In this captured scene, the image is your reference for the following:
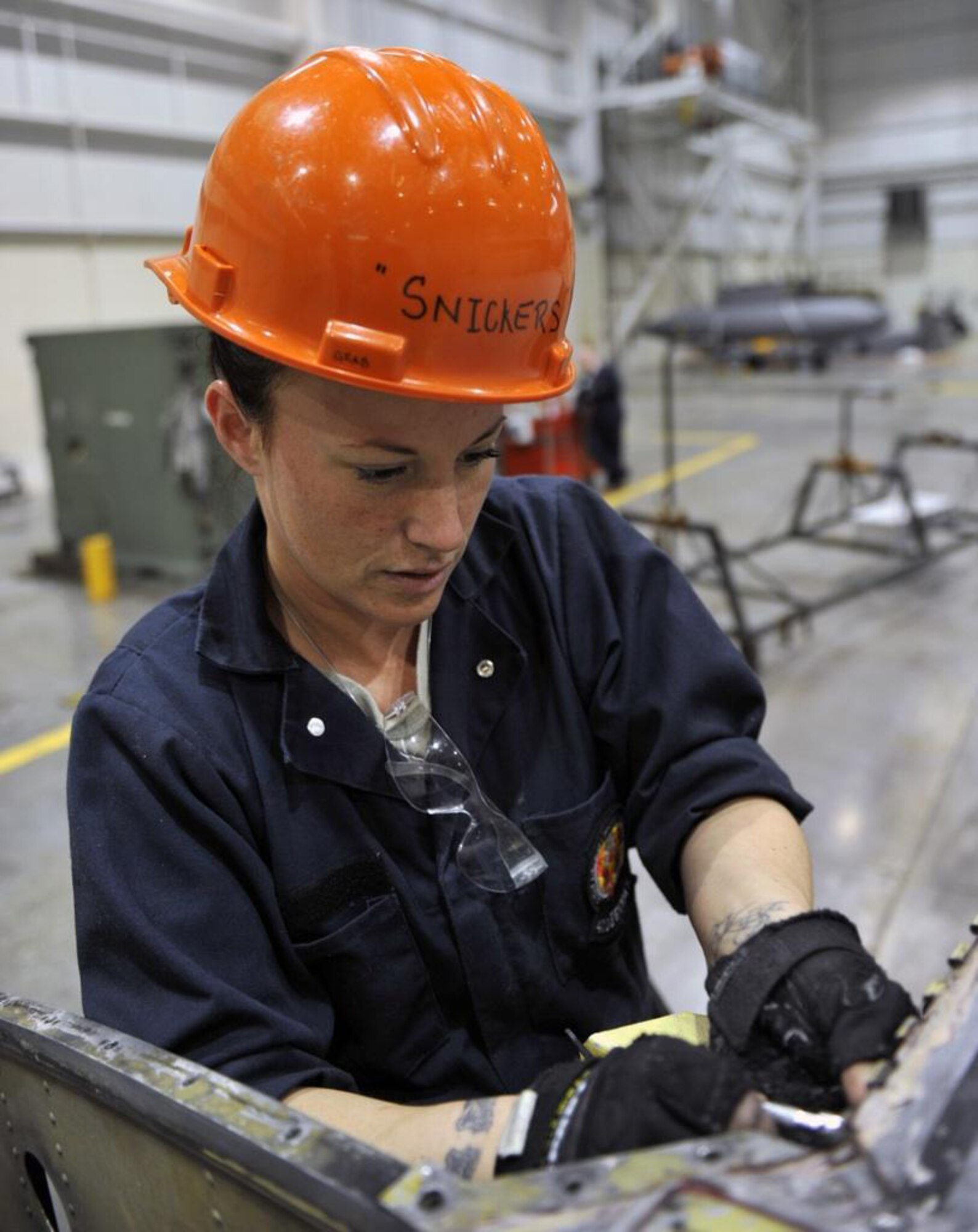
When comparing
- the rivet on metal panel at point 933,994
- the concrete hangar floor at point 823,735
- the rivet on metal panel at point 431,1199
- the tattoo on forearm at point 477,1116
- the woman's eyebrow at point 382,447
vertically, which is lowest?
the concrete hangar floor at point 823,735

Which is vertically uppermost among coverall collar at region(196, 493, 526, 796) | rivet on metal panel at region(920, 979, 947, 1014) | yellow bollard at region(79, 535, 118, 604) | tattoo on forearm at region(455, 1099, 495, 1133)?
coverall collar at region(196, 493, 526, 796)

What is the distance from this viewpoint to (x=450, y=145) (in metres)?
0.89

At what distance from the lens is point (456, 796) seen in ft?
3.53

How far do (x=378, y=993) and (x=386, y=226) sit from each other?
718mm

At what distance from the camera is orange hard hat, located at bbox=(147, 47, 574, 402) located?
884 millimetres

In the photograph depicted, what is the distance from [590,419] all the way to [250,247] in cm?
639

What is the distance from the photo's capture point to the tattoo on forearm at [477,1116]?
0.85 metres

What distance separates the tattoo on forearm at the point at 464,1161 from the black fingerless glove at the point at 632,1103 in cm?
3

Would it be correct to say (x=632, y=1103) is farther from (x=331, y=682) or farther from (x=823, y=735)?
(x=823, y=735)

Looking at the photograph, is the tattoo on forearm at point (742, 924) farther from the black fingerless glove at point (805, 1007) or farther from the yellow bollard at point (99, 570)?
the yellow bollard at point (99, 570)

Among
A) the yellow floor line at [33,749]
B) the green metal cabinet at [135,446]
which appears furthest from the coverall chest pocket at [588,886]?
the green metal cabinet at [135,446]

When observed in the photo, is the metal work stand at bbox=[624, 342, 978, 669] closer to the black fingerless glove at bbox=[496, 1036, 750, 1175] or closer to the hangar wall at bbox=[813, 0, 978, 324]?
the black fingerless glove at bbox=[496, 1036, 750, 1175]

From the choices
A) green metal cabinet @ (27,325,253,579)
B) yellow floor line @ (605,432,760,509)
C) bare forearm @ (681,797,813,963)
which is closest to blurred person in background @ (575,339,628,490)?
yellow floor line @ (605,432,760,509)

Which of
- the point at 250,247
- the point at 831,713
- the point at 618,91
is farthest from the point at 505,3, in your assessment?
the point at 250,247
